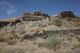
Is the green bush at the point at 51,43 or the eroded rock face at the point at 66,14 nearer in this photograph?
the green bush at the point at 51,43

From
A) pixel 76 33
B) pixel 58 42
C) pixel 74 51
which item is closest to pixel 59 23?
pixel 76 33

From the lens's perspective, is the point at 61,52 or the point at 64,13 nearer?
the point at 61,52

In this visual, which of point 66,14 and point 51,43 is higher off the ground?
point 51,43

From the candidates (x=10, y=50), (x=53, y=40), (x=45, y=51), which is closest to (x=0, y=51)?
(x=10, y=50)

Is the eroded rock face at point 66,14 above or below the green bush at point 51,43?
below

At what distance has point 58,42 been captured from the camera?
18.3 m

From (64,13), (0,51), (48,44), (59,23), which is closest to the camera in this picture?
(0,51)

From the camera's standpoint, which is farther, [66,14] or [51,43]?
[66,14]

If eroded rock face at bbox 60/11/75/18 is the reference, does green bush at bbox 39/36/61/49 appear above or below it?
above

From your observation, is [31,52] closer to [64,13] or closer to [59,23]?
[59,23]

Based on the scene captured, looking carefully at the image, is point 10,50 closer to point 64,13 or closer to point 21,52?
point 21,52

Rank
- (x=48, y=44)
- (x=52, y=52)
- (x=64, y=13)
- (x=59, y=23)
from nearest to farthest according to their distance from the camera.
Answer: (x=52, y=52)
(x=48, y=44)
(x=59, y=23)
(x=64, y=13)

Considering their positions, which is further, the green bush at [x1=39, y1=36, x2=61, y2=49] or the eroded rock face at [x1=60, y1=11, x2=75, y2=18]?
the eroded rock face at [x1=60, y1=11, x2=75, y2=18]

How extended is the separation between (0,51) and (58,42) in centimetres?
610
